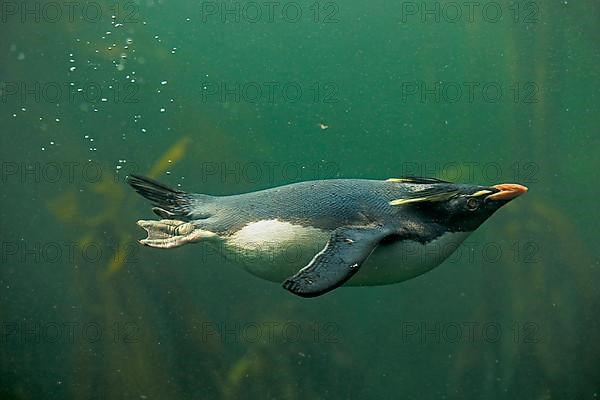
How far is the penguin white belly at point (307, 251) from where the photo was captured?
2.49m

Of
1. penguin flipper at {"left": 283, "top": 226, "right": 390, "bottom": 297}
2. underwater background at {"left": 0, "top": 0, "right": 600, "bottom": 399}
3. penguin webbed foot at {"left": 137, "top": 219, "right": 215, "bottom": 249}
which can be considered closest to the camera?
penguin flipper at {"left": 283, "top": 226, "right": 390, "bottom": 297}

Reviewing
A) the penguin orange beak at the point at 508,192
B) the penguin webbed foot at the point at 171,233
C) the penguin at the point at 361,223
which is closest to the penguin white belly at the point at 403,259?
the penguin at the point at 361,223

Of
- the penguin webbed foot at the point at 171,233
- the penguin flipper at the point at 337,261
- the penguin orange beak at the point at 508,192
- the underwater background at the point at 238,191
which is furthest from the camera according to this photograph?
the underwater background at the point at 238,191

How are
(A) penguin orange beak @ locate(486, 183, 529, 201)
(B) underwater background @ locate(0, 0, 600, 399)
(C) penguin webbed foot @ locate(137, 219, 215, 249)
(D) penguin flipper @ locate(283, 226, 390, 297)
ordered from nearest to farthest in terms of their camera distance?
(D) penguin flipper @ locate(283, 226, 390, 297)
(A) penguin orange beak @ locate(486, 183, 529, 201)
(C) penguin webbed foot @ locate(137, 219, 215, 249)
(B) underwater background @ locate(0, 0, 600, 399)

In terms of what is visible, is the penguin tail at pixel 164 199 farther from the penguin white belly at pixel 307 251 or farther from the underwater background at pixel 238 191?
the underwater background at pixel 238 191

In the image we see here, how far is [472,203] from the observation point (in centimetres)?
250

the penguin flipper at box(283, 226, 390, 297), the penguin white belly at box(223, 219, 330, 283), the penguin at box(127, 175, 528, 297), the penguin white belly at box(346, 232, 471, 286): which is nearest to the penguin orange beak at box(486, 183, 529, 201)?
the penguin at box(127, 175, 528, 297)

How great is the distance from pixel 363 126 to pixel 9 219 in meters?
3.64

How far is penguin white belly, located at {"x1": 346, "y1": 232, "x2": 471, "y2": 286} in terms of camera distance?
2477mm

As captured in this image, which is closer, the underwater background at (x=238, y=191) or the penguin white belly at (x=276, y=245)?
the penguin white belly at (x=276, y=245)

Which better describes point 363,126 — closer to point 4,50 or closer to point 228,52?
point 228,52

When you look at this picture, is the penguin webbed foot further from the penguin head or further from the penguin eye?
the penguin eye

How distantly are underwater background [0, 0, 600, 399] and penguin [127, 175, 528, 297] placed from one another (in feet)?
7.99

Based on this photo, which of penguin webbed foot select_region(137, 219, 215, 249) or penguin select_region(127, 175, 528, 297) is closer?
penguin select_region(127, 175, 528, 297)
